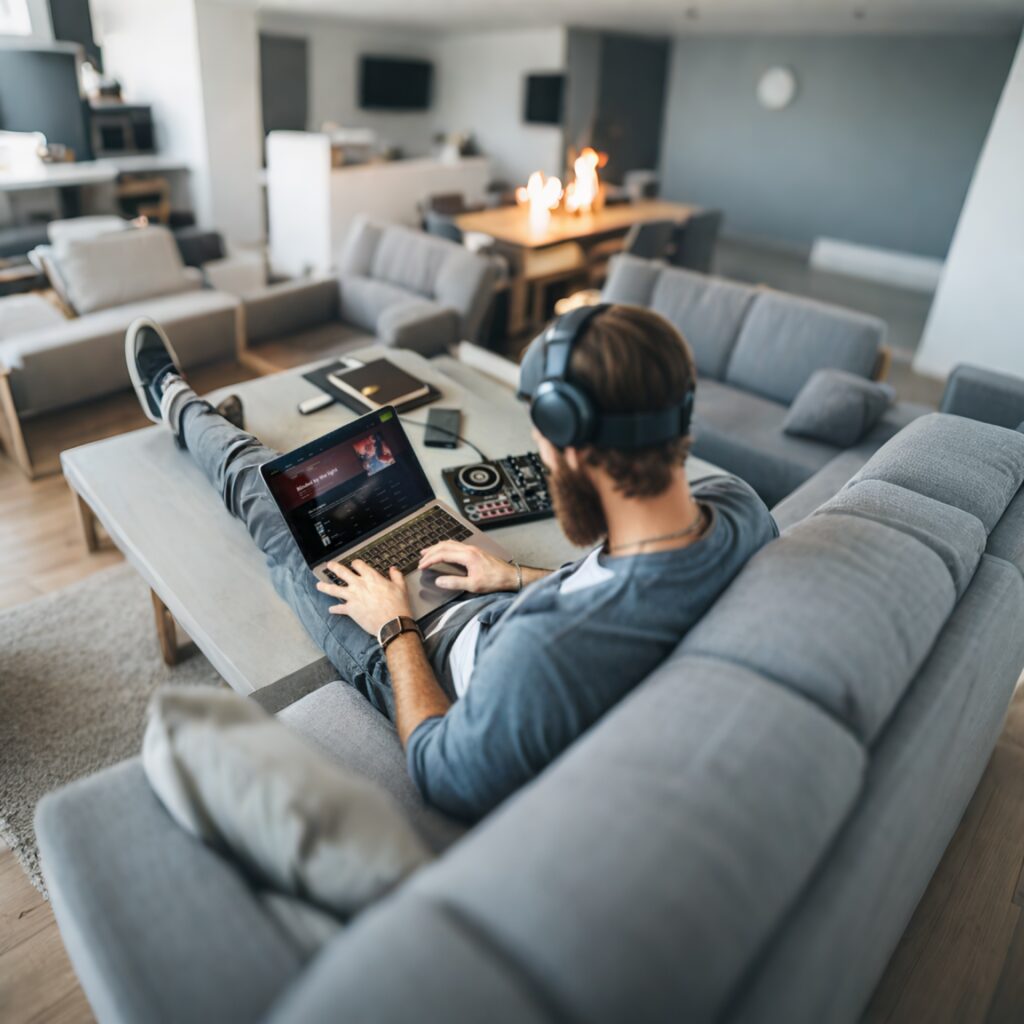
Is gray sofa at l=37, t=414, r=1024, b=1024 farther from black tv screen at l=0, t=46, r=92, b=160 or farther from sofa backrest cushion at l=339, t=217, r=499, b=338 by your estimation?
black tv screen at l=0, t=46, r=92, b=160

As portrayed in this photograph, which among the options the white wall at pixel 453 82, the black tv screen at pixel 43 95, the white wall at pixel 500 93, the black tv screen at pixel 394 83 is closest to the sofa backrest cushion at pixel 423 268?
the black tv screen at pixel 43 95

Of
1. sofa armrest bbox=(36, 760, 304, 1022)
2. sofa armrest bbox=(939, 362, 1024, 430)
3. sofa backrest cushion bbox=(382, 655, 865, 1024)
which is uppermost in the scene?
sofa backrest cushion bbox=(382, 655, 865, 1024)

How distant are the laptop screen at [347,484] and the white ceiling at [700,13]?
5.43 m

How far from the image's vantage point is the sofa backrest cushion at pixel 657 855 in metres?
0.65

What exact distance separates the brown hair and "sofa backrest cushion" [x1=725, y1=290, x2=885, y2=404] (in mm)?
2375

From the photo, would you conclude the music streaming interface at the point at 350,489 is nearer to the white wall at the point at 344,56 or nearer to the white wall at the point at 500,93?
the white wall at the point at 344,56

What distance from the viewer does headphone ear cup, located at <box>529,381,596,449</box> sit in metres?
1.01

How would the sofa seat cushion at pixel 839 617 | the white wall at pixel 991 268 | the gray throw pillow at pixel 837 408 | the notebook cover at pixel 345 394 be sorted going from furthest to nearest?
the white wall at pixel 991 268 < the gray throw pillow at pixel 837 408 < the notebook cover at pixel 345 394 < the sofa seat cushion at pixel 839 617

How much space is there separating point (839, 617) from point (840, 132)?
8574 mm

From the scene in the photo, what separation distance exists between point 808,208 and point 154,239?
7.04 meters

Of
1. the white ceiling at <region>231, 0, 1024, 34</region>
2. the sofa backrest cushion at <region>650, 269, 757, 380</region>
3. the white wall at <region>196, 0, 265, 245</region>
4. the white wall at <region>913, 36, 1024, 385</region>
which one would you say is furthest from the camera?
the white wall at <region>196, 0, 265, 245</region>

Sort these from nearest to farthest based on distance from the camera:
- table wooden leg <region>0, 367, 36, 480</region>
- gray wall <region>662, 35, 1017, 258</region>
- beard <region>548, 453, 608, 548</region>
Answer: beard <region>548, 453, 608, 548</region>
table wooden leg <region>0, 367, 36, 480</region>
gray wall <region>662, 35, 1017, 258</region>

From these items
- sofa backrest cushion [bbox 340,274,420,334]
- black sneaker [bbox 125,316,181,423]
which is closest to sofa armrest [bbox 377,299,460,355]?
sofa backrest cushion [bbox 340,274,420,334]

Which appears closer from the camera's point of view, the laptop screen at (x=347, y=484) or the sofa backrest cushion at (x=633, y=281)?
the laptop screen at (x=347, y=484)
